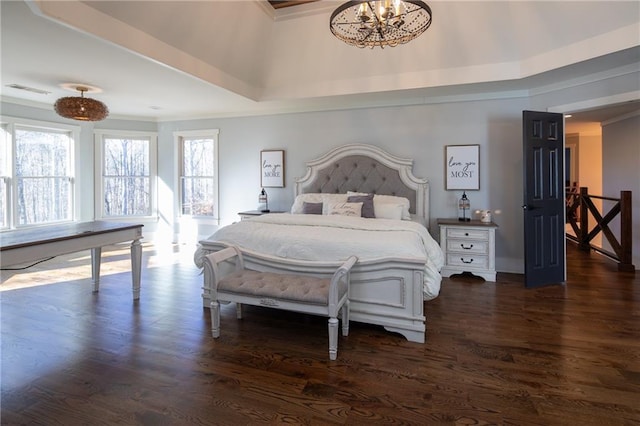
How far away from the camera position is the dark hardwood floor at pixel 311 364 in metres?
1.85

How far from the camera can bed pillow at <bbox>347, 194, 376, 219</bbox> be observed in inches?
169

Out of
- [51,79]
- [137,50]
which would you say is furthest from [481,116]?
[51,79]

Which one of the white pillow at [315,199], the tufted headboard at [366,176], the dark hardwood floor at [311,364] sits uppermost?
the tufted headboard at [366,176]

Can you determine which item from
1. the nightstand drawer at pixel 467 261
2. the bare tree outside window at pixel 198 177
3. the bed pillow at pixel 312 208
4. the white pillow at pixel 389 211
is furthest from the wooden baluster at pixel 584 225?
the bare tree outside window at pixel 198 177

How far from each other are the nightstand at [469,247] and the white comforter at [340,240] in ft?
3.66

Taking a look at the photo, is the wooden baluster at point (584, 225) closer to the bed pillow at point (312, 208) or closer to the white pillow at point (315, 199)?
the white pillow at point (315, 199)

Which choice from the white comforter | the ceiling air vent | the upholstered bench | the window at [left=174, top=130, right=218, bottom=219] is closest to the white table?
the white comforter

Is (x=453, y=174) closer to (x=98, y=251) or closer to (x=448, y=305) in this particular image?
(x=448, y=305)

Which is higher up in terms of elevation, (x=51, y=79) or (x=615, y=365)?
(x=51, y=79)

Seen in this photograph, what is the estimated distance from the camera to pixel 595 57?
11.1ft

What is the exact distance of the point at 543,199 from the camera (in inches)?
161

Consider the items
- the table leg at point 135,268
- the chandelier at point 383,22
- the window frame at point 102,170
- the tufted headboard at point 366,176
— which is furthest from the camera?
the window frame at point 102,170

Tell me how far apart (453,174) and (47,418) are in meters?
4.86

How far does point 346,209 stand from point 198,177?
3620mm
